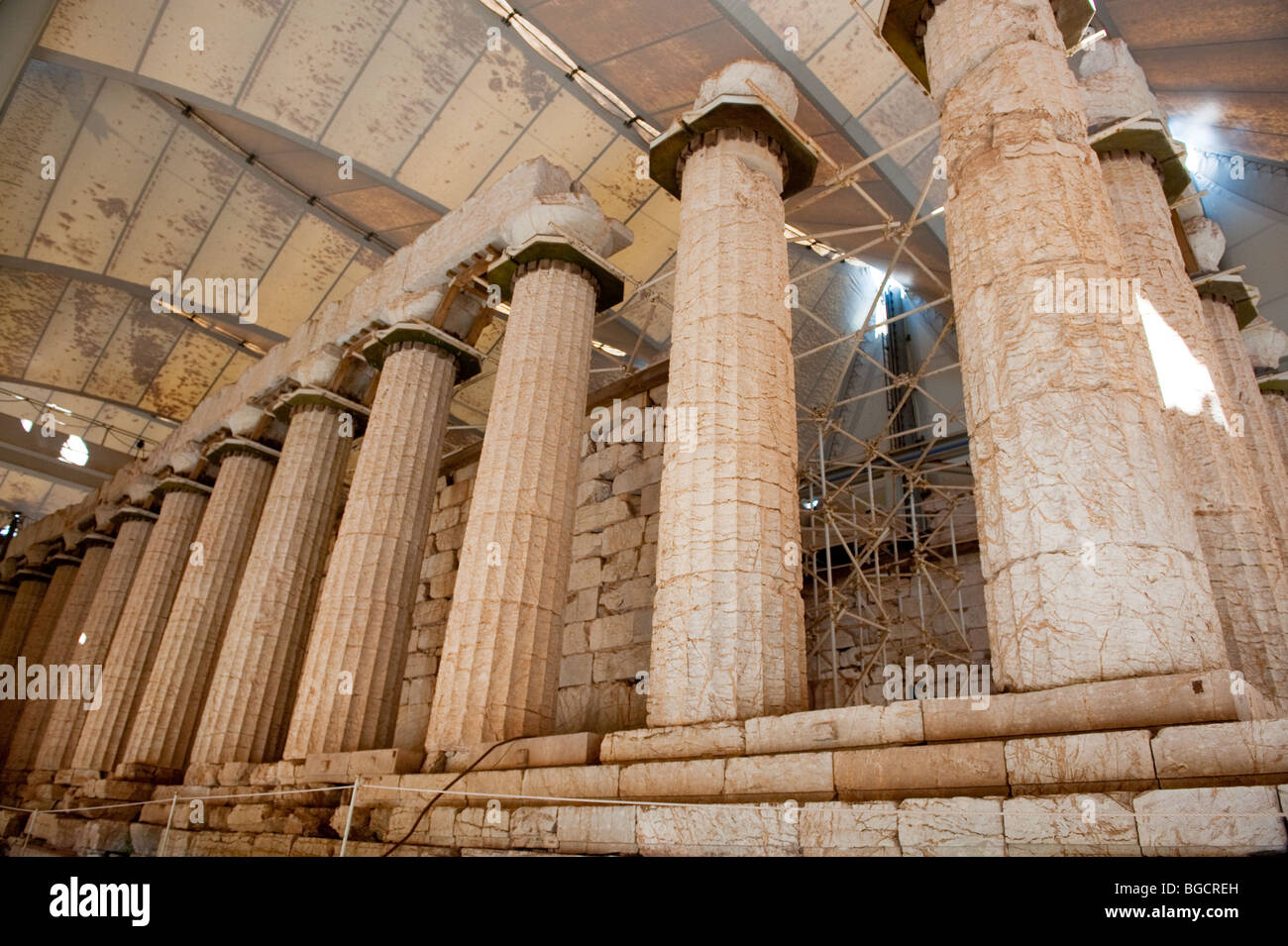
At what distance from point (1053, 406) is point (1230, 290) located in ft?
23.4

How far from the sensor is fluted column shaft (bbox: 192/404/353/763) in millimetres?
10492

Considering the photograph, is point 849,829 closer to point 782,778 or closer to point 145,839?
point 782,778

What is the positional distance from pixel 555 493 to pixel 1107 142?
6.68 metres

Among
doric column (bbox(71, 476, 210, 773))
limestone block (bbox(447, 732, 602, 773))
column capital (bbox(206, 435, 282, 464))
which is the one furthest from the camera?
column capital (bbox(206, 435, 282, 464))

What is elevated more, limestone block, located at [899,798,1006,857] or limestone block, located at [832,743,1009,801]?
limestone block, located at [832,743,1009,801]

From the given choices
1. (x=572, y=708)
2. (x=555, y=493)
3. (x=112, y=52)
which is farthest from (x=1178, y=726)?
(x=112, y=52)

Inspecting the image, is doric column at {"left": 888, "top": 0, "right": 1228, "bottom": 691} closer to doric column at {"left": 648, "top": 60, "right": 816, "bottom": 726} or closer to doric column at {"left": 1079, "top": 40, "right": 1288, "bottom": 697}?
doric column at {"left": 648, "top": 60, "right": 816, "bottom": 726}

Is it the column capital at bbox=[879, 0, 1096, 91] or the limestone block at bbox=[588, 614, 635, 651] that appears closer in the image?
the column capital at bbox=[879, 0, 1096, 91]

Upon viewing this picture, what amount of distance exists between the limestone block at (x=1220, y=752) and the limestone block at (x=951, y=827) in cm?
74

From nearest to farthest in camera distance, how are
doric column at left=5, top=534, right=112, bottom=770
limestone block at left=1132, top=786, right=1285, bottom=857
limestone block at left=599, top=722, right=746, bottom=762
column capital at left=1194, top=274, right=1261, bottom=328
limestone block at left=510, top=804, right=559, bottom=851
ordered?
limestone block at left=1132, top=786, right=1285, bottom=857
limestone block at left=599, top=722, right=746, bottom=762
limestone block at left=510, top=804, right=559, bottom=851
column capital at left=1194, top=274, right=1261, bottom=328
doric column at left=5, top=534, right=112, bottom=770

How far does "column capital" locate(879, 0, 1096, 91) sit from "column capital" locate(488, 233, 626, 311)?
3833 mm

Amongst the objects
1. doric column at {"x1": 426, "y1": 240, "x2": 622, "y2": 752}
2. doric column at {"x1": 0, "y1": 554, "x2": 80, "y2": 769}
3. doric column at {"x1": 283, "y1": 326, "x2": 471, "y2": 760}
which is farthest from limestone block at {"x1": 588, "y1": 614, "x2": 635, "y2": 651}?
doric column at {"x1": 0, "y1": 554, "x2": 80, "y2": 769}

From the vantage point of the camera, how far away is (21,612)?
20531 millimetres
